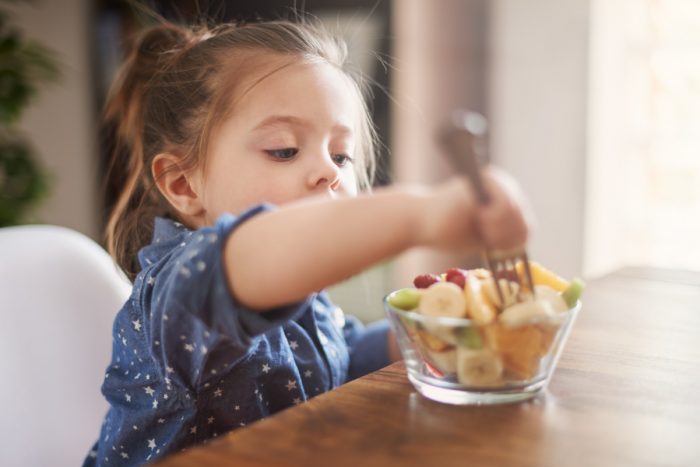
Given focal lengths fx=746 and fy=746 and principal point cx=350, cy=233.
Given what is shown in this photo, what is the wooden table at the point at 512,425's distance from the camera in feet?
1.62

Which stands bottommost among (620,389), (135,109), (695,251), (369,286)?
(369,286)

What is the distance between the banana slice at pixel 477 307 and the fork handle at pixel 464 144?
0.34 ft

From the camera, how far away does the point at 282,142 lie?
86 centimetres

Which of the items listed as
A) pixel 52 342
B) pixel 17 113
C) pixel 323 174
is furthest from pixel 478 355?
pixel 17 113

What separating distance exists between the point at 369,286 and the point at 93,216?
175cm

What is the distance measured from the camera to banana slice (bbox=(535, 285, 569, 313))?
0.60 m

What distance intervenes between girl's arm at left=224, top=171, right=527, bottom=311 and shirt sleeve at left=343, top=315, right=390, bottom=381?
505 mm

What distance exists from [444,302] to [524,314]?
0.20 feet

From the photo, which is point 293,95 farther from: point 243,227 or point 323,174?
point 243,227

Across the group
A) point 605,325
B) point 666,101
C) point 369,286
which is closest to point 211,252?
point 605,325

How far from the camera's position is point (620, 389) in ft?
2.08

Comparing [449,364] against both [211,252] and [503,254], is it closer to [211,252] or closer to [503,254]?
[503,254]

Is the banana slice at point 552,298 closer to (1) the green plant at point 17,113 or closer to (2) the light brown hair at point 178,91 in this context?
(2) the light brown hair at point 178,91

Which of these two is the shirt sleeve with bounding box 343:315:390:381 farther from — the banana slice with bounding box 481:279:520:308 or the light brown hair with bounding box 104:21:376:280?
the banana slice with bounding box 481:279:520:308
